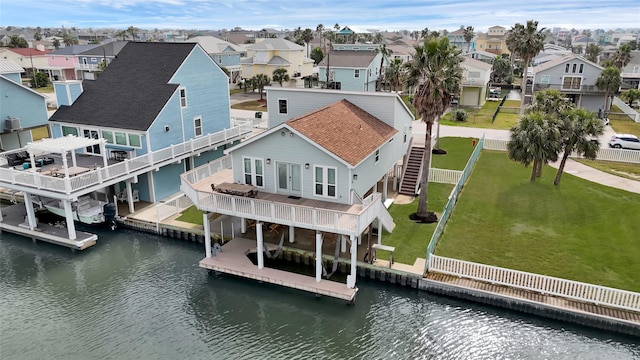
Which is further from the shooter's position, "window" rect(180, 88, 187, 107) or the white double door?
"window" rect(180, 88, 187, 107)

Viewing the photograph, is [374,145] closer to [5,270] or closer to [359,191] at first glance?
[359,191]

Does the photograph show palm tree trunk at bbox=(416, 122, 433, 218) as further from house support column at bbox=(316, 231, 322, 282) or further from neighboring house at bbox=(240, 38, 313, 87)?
neighboring house at bbox=(240, 38, 313, 87)

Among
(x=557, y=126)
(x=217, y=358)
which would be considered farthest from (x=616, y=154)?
(x=217, y=358)

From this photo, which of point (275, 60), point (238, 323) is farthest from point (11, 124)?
point (275, 60)

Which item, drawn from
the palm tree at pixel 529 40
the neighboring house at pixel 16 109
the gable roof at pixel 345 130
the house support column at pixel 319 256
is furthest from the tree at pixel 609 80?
the neighboring house at pixel 16 109

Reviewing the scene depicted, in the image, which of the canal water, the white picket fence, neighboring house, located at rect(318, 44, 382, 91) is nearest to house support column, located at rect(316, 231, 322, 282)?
the canal water

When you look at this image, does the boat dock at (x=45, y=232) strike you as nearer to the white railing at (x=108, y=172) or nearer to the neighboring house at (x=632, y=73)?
the white railing at (x=108, y=172)
